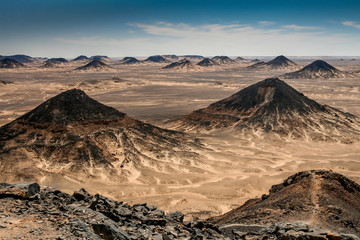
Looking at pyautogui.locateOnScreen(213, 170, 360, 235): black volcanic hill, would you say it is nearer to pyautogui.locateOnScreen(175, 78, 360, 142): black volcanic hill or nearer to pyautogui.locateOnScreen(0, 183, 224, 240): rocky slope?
pyautogui.locateOnScreen(0, 183, 224, 240): rocky slope

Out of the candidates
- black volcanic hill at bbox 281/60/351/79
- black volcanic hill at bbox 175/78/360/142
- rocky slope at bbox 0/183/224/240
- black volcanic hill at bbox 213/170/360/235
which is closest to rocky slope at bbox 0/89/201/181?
black volcanic hill at bbox 213/170/360/235

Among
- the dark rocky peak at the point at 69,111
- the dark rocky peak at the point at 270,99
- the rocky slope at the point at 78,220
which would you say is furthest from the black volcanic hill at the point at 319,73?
the rocky slope at the point at 78,220

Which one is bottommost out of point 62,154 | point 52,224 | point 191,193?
point 191,193

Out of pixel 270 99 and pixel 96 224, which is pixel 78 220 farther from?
pixel 270 99

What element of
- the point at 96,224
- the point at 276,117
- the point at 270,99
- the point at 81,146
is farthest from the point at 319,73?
the point at 96,224

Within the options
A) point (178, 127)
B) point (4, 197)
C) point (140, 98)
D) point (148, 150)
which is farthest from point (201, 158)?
point (140, 98)

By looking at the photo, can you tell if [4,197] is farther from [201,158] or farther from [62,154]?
[201,158]

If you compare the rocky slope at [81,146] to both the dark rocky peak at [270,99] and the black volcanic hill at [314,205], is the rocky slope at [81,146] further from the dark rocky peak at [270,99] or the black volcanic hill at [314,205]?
the dark rocky peak at [270,99]
